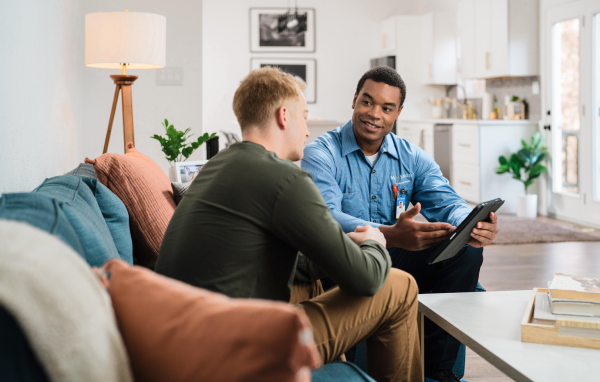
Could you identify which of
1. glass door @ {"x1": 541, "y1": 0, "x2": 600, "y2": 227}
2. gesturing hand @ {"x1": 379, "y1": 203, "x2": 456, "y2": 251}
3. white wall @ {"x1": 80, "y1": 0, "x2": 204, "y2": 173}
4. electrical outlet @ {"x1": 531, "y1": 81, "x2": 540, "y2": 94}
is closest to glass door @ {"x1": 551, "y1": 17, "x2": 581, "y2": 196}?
glass door @ {"x1": 541, "y1": 0, "x2": 600, "y2": 227}

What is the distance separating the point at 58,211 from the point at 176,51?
329 centimetres

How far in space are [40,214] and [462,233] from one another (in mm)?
1268

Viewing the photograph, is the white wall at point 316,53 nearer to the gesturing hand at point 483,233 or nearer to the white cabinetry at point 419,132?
the white cabinetry at point 419,132

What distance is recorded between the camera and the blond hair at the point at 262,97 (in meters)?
1.44

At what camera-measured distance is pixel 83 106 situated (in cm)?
383

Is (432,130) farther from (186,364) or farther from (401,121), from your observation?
(186,364)

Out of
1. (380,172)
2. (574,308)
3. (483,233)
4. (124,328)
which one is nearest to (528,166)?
(380,172)

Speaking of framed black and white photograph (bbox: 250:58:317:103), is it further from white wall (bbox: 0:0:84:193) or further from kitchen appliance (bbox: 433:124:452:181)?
white wall (bbox: 0:0:84:193)

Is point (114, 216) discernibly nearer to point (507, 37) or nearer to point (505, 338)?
point (505, 338)

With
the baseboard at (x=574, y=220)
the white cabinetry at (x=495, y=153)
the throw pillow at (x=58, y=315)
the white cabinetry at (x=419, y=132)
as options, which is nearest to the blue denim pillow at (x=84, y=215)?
the throw pillow at (x=58, y=315)

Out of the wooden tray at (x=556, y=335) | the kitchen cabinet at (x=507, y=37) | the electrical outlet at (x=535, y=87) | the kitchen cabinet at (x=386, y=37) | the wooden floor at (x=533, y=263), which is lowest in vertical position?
the wooden floor at (x=533, y=263)

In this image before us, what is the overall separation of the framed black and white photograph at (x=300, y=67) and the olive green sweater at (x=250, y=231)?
846cm

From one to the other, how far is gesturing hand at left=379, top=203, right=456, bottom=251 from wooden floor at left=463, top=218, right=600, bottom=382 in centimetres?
173

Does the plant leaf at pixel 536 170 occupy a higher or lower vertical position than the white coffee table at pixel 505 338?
higher
